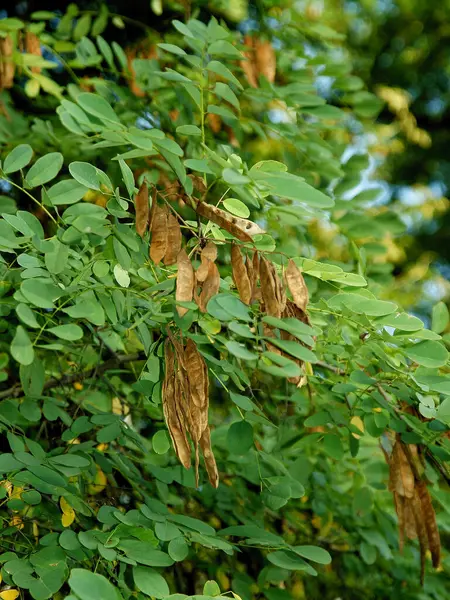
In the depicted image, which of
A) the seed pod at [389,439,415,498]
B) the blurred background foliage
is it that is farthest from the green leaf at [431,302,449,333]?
the blurred background foliage

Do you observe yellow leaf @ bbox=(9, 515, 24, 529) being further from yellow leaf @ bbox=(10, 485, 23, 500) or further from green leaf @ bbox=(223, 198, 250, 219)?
green leaf @ bbox=(223, 198, 250, 219)

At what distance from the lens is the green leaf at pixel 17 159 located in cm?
89

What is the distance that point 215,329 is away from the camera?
870 millimetres

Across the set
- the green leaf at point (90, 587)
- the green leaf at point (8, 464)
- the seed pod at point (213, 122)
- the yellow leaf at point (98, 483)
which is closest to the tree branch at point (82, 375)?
the yellow leaf at point (98, 483)

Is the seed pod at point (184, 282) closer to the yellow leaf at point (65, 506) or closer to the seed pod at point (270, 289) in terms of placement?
the seed pod at point (270, 289)

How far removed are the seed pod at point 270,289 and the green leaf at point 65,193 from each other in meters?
0.26

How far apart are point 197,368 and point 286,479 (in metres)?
0.37

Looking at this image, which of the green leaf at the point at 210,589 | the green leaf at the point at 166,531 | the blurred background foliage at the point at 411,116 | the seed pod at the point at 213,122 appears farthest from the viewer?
the blurred background foliage at the point at 411,116

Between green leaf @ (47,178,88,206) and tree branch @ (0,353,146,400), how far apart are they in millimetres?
348

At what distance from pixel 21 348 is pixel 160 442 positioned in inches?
11.3

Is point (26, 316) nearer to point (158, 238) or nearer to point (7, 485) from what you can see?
point (158, 238)

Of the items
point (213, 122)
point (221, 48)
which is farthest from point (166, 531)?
point (213, 122)

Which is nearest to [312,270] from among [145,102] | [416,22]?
[145,102]

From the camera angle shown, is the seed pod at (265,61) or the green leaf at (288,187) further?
the seed pod at (265,61)
